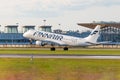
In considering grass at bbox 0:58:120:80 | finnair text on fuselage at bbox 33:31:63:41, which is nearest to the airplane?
finnair text on fuselage at bbox 33:31:63:41

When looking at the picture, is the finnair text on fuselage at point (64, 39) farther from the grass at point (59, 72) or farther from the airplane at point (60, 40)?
the grass at point (59, 72)

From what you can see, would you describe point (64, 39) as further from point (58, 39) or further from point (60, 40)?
point (58, 39)

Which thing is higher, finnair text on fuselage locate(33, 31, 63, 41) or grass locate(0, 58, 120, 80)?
finnair text on fuselage locate(33, 31, 63, 41)

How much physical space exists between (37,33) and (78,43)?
11.3 m

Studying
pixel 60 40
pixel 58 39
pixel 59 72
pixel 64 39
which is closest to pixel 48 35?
pixel 58 39

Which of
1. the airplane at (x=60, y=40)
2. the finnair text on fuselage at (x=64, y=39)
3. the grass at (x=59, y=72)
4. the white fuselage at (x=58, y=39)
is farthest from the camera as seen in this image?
the finnair text on fuselage at (x=64, y=39)

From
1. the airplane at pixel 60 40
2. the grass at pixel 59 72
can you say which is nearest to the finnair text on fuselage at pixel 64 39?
the airplane at pixel 60 40

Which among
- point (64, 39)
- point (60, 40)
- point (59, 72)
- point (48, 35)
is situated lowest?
point (59, 72)

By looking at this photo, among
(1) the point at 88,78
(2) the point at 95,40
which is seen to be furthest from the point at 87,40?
(1) the point at 88,78

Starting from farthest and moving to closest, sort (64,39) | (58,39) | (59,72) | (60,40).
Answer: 1. (64,39)
2. (60,40)
3. (58,39)
4. (59,72)

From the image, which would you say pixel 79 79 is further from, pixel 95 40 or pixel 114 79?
Result: pixel 95 40

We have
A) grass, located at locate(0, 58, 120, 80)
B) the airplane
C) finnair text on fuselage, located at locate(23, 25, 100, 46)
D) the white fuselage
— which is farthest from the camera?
finnair text on fuselage, located at locate(23, 25, 100, 46)

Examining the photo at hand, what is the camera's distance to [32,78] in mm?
30922

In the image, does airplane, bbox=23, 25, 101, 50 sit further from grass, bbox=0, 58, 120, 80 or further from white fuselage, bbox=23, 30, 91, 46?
grass, bbox=0, 58, 120, 80
